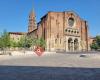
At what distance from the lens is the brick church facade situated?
93438 mm

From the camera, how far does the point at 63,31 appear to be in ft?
318

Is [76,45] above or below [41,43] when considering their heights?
below

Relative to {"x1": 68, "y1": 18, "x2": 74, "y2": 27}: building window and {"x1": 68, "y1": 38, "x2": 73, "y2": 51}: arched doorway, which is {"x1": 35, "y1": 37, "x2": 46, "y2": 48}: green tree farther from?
{"x1": 68, "y1": 18, "x2": 74, "y2": 27}: building window

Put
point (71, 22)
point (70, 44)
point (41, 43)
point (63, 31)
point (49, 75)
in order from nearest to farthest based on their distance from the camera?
point (49, 75)
point (41, 43)
point (63, 31)
point (70, 44)
point (71, 22)

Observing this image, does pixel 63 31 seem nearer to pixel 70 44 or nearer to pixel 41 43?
pixel 70 44

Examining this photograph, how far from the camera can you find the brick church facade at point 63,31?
93438 mm

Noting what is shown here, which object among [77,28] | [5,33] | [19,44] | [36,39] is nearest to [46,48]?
[36,39]

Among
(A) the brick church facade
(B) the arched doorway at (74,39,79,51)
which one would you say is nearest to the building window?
(A) the brick church facade

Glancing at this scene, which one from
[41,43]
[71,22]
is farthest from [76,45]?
[41,43]

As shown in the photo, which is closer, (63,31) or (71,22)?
(63,31)

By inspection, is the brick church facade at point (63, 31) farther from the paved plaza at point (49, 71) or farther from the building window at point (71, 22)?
the paved plaza at point (49, 71)

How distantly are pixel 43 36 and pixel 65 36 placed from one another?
30.5ft

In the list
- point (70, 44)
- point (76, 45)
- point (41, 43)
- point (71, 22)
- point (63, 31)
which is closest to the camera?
point (41, 43)

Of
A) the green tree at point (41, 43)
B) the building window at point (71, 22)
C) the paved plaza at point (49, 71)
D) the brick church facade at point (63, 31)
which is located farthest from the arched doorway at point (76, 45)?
the paved plaza at point (49, 71)
